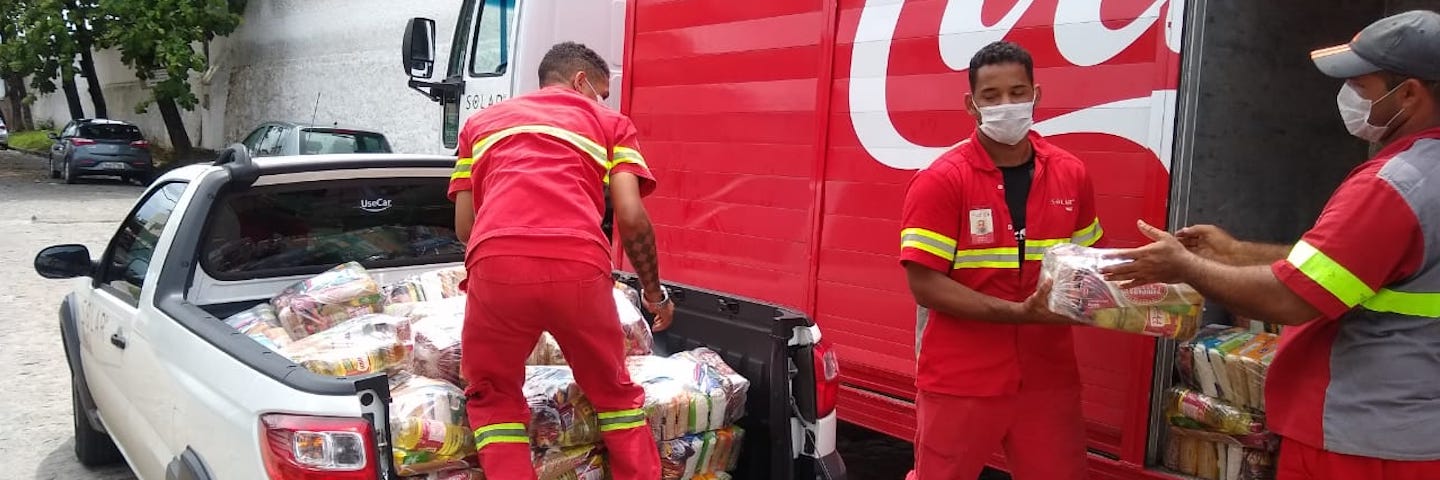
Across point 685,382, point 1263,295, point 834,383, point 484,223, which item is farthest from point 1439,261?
point 484,223

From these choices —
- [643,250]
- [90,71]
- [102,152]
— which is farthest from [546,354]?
[90,71]

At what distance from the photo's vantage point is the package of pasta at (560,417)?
2713mm

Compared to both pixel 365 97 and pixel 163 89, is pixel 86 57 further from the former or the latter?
pixel 365 97

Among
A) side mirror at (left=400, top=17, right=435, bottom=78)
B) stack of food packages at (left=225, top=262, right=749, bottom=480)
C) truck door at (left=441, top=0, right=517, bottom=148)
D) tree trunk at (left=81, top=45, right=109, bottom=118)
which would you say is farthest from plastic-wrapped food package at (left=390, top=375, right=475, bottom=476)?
tree trunk at (left=81, top=45, right=109, bottom=118)

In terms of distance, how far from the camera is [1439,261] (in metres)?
2.07

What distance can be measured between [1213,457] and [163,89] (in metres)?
24.7

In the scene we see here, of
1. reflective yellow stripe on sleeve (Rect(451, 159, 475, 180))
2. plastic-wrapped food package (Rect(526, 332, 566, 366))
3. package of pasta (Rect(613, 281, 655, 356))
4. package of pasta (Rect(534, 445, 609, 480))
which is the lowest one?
package of pasta (Rect(534, 445, 609, 480))

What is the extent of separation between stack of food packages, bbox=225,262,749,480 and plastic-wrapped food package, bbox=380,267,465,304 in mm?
195

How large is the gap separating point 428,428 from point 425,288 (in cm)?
120

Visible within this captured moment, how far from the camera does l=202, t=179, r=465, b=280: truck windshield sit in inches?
141

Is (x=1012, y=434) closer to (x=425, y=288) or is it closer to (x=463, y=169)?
(x=463, y=169)

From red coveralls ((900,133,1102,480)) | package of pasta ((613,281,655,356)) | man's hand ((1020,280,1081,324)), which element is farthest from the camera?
package of pasta ((613,281,655,356))

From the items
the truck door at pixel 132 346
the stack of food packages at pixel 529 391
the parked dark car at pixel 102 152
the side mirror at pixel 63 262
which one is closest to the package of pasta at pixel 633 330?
the stack of food packages at pixel 529 391

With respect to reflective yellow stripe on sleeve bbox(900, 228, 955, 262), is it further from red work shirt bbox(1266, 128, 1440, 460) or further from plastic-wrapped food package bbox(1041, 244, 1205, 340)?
red work shirt bbox(1266, 128, 1440, 460)
